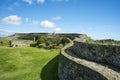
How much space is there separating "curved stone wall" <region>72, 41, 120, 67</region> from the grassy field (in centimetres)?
553

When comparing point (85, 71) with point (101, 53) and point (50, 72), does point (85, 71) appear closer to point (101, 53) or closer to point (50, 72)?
point (101, 53)

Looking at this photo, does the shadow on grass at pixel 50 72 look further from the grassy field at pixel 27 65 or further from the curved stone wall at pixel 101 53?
the curved stone wall at pixel 101 53

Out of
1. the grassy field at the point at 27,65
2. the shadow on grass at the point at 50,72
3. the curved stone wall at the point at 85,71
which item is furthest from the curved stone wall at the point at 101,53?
the grassy field at the point at 27,65

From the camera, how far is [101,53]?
16359mm

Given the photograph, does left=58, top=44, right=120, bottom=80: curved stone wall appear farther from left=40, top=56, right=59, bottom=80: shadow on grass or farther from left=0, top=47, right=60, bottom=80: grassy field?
left=0, top=47, right=60, bottom=80: grassy field

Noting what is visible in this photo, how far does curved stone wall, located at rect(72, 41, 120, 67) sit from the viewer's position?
14.7 m

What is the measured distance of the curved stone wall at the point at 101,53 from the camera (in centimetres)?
1472

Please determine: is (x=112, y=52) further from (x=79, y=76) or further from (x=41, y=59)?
(x=41, y=59)

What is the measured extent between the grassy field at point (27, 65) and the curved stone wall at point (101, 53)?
18.1ft

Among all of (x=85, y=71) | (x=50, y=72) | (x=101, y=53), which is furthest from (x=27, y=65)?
(x=85, y=71)

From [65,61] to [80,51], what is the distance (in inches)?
79.5

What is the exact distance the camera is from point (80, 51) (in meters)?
20.6

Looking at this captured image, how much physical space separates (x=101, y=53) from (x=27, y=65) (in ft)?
55.3

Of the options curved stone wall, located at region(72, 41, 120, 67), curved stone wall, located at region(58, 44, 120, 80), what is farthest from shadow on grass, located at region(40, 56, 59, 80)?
curved stone wall, located at region(72, 41, 120, 67)
